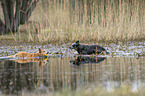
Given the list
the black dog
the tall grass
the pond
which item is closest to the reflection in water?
the pond

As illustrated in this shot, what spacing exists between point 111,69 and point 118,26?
30.0 ft

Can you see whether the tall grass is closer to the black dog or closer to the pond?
the black dog

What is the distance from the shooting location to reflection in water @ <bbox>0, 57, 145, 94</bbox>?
532cm

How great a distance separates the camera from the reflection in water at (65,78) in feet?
17.5

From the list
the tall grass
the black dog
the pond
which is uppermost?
the tall grass

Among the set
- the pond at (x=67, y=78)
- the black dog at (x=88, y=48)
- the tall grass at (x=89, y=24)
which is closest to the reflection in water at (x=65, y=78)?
the pond at (x=67, y=78)

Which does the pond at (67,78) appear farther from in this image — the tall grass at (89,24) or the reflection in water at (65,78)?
the tall grass at (89,24)

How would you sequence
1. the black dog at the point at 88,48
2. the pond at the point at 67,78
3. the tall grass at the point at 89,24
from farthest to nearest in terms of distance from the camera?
the tall grass at the point at 89,24 < the black dog at the point at 88,48 < the pond at the point at 67,78

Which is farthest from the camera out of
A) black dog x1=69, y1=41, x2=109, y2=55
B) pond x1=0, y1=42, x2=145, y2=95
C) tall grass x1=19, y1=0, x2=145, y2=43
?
tall grass x1=19, y1=0, x2=145, y2=43

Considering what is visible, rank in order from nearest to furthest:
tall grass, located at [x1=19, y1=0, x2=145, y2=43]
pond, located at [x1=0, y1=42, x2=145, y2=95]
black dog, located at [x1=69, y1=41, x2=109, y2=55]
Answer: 1. pond, located at [x1=0, y1=42, x2=145, y2=95]
2. black dog, located at [x1=69, y1=41, x2=109, y2=55]
3. tall grass, located at [x1=19, y1=0, x2=145, y2=43]

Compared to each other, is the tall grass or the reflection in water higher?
the tall grass

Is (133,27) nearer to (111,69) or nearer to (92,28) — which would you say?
(92,28)

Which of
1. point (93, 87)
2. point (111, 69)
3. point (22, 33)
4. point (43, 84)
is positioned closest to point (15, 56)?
point (111, 69)

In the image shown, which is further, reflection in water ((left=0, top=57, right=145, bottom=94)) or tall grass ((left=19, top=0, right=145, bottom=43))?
tall grass ((left=19, top=0, right=145, bottom=43))
